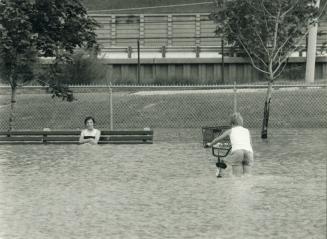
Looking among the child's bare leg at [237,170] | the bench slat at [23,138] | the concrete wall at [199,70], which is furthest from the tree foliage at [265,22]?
the concrete wall at [199,70]

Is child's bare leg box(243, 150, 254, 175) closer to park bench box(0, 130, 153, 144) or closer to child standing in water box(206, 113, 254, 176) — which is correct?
child standing in water box(206, 113, 254, 176)

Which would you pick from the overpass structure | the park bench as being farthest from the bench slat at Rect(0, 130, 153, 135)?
the overpass structure

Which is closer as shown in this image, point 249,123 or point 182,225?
point 182,225

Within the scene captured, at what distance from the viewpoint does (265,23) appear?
22953 millimetres

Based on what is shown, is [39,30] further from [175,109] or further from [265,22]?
[175,109]

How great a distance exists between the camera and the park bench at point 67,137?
71.6 feet

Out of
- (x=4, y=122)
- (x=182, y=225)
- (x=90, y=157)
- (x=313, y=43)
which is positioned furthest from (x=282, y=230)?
(x=313, y=43)

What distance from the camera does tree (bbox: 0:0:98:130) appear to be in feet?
72.3

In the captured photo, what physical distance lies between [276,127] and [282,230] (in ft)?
52.4

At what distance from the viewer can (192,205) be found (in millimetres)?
11828

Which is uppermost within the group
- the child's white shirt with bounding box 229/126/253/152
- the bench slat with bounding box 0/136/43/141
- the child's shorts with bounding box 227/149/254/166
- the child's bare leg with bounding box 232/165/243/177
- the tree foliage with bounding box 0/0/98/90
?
the tree foliage with bounding box 0/0/98/90

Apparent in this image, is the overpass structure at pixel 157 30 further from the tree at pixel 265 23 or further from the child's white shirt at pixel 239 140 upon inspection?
the child's white shirt at pixel 239 140

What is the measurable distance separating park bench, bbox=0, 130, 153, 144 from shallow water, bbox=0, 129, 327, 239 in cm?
154

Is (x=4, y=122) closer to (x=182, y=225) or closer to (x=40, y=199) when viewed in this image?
(x=40, y=199)
